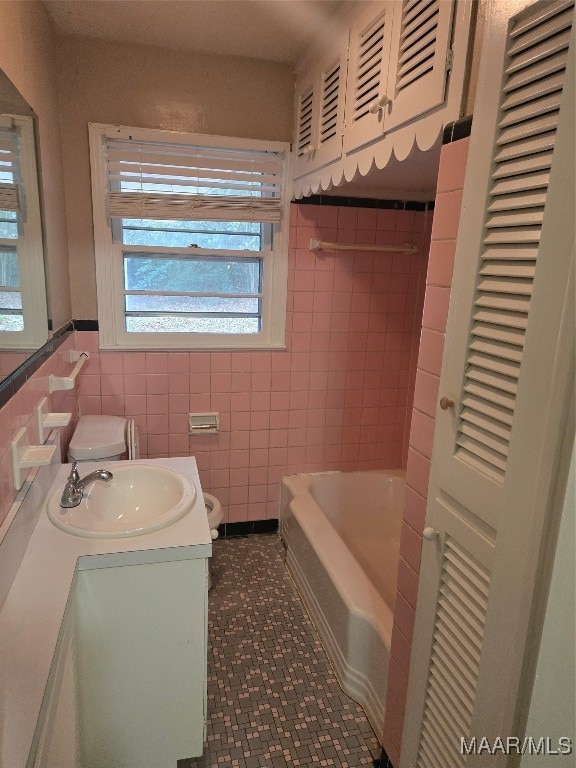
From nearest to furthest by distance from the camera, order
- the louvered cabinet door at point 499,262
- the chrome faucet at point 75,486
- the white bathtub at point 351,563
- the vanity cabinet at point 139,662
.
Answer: the louvered cabinet door at point 499,262
the vanity cabinet at point 139,662
the chrome faucet at point 75,486
the white bathtub at point 351,563

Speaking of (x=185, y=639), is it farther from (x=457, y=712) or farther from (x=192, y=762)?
(x=457, y=712)

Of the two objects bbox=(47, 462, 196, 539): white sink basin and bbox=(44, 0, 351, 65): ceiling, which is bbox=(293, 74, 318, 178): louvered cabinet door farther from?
bbox=(47, 462, 196, 539): white sink basin

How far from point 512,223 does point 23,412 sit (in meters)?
1.22

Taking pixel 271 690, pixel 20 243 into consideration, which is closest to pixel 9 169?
pixel 20 243

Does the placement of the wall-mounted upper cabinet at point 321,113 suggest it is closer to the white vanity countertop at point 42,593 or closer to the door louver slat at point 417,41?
the door louver slat at point 417,41

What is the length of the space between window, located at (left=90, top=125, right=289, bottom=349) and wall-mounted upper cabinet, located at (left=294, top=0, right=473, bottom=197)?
333mm

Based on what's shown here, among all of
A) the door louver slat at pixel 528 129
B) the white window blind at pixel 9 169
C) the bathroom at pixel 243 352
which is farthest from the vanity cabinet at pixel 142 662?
the door louver slat at pixel 528 129

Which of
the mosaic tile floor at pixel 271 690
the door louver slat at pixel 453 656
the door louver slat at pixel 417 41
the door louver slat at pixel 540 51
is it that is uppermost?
the door louver slat at pixel 417 41

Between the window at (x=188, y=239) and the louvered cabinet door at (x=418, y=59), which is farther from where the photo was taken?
the window at (x=188, y=239)

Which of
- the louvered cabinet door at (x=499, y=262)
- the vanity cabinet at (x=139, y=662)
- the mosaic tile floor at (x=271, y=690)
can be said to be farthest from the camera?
the mosaic tile floor at (x=271, y=690)

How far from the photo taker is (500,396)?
3.29ft

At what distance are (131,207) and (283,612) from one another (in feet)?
6.56

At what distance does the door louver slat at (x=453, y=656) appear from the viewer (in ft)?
3.52

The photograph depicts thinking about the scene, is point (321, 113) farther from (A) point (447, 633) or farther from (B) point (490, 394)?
(A) point (447, 633)
